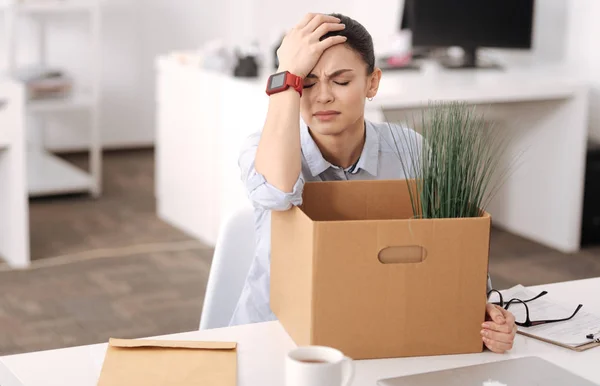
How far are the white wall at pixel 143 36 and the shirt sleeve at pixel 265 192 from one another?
12.9 ft

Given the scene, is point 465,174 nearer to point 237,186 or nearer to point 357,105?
point 357,105

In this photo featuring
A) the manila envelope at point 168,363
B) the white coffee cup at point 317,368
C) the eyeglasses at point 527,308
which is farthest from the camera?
the eyeglasses at point 527,308

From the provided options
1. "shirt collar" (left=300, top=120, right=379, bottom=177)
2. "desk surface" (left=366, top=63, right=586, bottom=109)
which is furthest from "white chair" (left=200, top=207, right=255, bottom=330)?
"desk surface" (left=366, top=63, right=586, bottom=109)

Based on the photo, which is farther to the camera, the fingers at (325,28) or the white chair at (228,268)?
the white chair at (228,268)

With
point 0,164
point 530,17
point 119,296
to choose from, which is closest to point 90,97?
point 0,164

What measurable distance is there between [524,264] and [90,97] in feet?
8.22

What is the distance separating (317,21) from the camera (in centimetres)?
161

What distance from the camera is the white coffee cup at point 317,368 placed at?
3.61 ft

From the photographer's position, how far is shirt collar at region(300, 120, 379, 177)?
1.74m

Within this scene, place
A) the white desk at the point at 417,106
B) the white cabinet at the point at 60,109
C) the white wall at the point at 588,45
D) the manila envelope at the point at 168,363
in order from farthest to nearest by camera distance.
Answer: the white cabinet at the point at 60,109 → the white wall at the point at 588,45 → the white desk at the point at 417,106 → the manila envelope at the point at 168,363

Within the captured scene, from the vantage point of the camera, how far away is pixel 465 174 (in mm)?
1372

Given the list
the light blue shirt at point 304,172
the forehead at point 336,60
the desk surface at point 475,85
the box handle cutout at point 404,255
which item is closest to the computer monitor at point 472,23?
the desk surface at point 475,85

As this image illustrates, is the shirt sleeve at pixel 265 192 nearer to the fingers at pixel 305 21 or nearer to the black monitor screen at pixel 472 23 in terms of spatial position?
the fingers at pixel 305 21

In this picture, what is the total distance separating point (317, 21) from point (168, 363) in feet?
2.11
